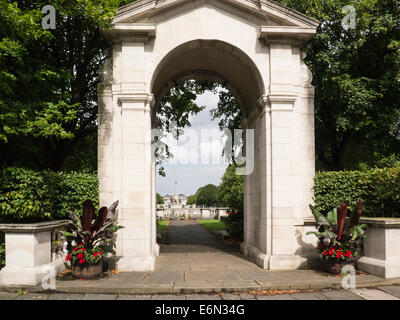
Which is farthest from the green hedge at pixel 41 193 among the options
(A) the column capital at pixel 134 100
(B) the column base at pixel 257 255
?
(B) the column base at pixel 257 255

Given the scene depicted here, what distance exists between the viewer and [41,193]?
353 inches

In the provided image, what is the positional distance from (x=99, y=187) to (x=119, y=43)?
165 inches

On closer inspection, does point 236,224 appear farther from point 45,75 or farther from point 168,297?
point 45,75

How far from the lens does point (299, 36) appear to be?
409 inches

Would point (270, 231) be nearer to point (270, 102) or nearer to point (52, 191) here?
point (270, 102)

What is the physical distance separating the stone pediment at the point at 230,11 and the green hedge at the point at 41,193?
4.59 m

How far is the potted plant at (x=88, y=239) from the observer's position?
28.4ft

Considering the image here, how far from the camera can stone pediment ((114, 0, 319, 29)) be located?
395 inches

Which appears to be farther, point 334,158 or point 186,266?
point 334,158

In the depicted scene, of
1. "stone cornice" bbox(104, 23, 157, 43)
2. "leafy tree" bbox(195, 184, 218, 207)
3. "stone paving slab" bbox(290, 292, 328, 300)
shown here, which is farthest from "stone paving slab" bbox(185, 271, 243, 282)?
"leafy tree" bbox(195, 184, 218, 207)

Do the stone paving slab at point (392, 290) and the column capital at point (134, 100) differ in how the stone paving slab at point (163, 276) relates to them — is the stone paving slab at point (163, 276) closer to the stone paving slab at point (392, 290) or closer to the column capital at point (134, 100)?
the column capital at point (134, 100)

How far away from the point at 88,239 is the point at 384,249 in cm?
738

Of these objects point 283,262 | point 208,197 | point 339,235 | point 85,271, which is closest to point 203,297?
point 85,271
